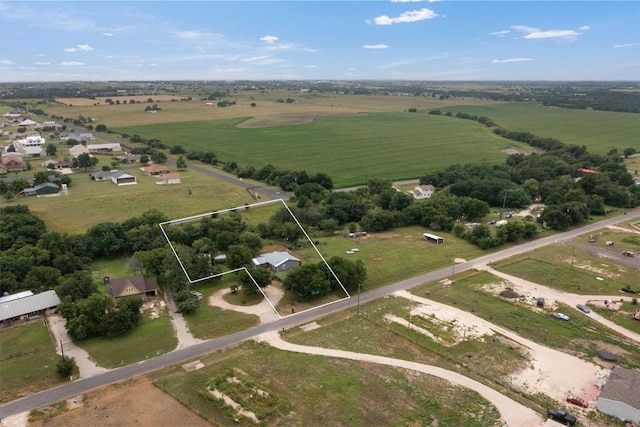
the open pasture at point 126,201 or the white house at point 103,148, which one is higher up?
the white house at point 103,148

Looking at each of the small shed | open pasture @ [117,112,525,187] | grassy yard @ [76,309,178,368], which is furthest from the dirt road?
open pasture @ [117,112,525,187]

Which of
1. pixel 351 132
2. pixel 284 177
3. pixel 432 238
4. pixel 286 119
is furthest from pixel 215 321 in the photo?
pixel 286 119

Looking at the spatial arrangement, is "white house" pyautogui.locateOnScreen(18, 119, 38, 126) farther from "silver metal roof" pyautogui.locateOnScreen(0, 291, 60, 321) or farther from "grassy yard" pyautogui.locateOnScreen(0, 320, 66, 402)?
"grassy yard" pyautogui.locateOnScreen(0, 320, 66, 402)

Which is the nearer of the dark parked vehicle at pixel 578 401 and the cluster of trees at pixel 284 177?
the dark parked vehicle at pixel 578 401

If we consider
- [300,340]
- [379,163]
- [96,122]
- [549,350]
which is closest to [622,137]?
[379,163]

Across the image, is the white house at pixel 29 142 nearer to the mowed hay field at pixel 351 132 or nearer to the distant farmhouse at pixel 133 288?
the mowed hay field at pixel 351 132

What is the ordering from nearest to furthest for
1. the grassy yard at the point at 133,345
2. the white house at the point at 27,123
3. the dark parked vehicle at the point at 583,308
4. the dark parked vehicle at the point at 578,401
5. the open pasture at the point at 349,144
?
the dark parked vehicle at the point at 578,401, the grassy yard at the point at 133,345, the dark parked vehicle at the point at 583,308, the open pasture at the point at 349,144, the white house at the point at 27,123

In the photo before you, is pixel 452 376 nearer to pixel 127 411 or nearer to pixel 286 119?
pixel 127 411

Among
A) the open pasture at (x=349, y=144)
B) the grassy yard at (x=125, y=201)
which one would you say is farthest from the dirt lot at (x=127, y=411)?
the open pasture at (x=349, y=144)
